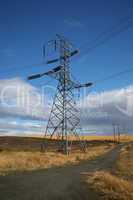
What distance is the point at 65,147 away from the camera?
42.7 meters

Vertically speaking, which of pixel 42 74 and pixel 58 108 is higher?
pixel 42 74

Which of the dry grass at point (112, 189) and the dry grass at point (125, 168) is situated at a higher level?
the dry grass at point (112, 189)

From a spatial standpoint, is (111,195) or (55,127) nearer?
(111,195)

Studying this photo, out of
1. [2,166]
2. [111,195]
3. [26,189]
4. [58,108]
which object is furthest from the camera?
[58,108]

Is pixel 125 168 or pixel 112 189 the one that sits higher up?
pixel 112 189

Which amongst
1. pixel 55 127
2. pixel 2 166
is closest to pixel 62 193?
pixel 2 166

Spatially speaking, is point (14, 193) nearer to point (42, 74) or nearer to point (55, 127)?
point (55, 127)

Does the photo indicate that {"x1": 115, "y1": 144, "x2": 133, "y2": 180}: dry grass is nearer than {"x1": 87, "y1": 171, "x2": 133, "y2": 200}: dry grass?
No

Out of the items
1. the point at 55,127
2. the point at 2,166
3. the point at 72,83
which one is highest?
the point at 72,83

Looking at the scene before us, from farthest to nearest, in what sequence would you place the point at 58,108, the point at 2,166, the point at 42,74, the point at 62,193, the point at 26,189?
the point at 42,74 → the point at 58,108 → the point at 2,166 → the point at 26,189 → the point at 62,193

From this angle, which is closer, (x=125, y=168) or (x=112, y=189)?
(x=112, y=189)

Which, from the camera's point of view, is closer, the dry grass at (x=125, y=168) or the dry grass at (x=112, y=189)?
the dry grass at (x=112, y=189)

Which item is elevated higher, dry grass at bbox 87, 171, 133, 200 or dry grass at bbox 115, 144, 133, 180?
dry grass at bbox 87, 171, 133, 200

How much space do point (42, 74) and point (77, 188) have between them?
99.3 feet
